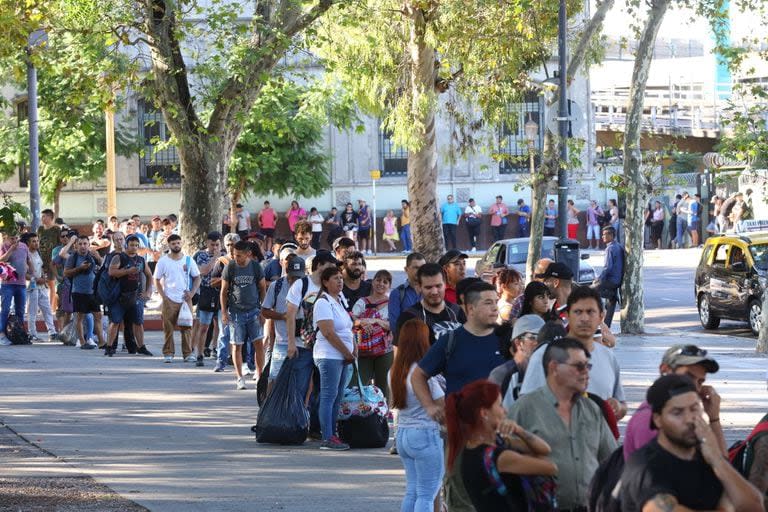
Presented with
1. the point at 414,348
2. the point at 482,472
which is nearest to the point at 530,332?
the point at 414,348

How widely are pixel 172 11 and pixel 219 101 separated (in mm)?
1869

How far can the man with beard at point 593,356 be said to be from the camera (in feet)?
24.3

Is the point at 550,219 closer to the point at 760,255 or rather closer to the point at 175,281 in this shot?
the point at 760,255

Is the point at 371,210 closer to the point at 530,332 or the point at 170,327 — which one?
the point at 170,327

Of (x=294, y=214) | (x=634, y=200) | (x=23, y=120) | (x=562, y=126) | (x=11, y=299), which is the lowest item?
(x=11, y=299)

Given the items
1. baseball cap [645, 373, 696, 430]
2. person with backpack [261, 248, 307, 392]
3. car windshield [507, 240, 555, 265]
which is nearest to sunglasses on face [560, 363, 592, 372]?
baseball cap [645, 373, 696, 430]

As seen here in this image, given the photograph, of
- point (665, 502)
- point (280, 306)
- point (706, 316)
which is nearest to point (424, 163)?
point (706, 316)

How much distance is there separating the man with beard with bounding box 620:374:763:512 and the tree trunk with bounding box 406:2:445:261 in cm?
2159

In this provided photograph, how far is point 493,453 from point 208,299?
12.1 m

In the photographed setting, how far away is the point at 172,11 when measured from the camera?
22.2m

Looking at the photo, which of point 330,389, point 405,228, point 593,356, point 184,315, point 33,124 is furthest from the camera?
point 405,228

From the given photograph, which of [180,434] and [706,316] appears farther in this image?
[706,316]

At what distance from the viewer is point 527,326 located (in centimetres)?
820

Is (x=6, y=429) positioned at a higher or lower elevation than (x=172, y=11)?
lower
